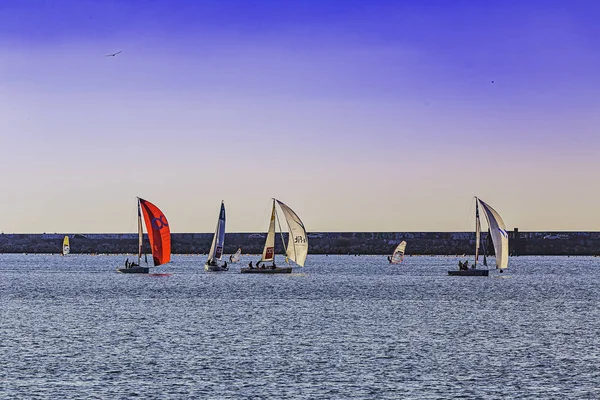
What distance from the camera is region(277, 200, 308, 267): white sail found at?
115 meters

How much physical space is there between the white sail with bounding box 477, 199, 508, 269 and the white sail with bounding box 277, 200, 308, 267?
20469 mm

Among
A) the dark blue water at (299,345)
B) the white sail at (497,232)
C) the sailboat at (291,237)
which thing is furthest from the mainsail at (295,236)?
the white sail at (497,232)

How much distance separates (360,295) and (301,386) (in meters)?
56.6

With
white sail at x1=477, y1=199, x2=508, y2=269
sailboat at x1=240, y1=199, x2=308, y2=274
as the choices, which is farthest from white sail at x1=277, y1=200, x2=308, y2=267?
white sail at x1=477, y1=199, x2=508, y2=269

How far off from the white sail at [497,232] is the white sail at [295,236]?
20.5 meters

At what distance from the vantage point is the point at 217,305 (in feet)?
270

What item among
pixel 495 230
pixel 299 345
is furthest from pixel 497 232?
pixel 299 345

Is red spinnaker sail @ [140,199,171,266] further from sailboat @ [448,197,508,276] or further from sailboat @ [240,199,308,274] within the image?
sailboat @ [448,197,508,276]

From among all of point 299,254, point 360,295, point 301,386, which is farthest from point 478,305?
point 301,386

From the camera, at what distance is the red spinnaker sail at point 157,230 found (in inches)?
4577

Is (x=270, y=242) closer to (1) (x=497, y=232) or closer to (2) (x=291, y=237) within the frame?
(2) (x=291, y=237)

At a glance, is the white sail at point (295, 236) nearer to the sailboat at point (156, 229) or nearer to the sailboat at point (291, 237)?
the sailboat at point (291, 237)

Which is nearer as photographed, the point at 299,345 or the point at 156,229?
the point at 299,345

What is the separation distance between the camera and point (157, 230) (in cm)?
11725
